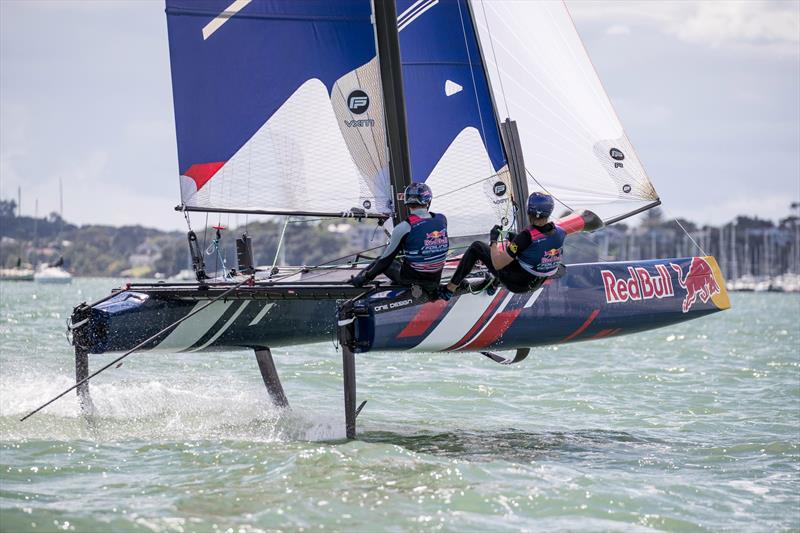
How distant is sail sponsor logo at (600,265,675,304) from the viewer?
A: 8695 millimetres

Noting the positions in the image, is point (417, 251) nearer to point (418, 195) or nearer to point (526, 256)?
point (418, 195)

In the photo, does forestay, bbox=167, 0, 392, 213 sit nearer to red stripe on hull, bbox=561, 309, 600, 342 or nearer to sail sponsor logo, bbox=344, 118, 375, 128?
sail sponsor logo, bbox=344, 118, 375, 128

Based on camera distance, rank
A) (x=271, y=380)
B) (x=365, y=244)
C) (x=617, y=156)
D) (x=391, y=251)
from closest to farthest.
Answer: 1. (x=391, y=251)
2. (x=271, y=380)
3. (x=617, y=156)
4. (x=365, y=244)

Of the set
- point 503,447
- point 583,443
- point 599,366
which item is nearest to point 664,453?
point 583,443

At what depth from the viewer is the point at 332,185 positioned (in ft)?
27.6

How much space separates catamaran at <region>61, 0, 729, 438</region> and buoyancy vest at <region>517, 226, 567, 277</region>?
511 mm

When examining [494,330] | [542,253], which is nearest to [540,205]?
[542,253]

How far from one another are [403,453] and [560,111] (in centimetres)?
372

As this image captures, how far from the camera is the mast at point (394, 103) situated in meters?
8.27

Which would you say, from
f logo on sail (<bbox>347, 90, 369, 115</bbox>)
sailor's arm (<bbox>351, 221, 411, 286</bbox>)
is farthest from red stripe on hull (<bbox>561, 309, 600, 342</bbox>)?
f logo on sail (<bbox>347, 90, 369, 115</bbox>)

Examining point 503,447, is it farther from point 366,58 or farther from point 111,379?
point 111,379

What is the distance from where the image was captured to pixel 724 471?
6848mm

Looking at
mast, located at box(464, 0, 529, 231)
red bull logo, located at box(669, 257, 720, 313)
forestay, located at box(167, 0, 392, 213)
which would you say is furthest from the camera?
red bull logo, located at box(669, 257, 720, 313)

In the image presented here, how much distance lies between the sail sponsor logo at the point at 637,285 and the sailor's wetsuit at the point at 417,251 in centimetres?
181
